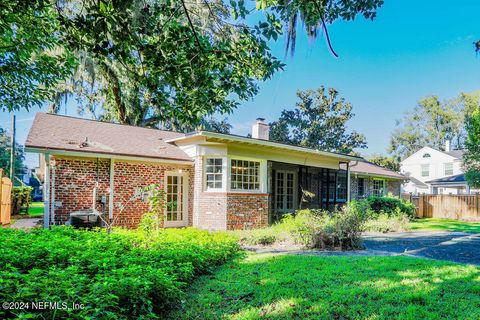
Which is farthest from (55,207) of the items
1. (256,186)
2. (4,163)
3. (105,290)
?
(4,163)

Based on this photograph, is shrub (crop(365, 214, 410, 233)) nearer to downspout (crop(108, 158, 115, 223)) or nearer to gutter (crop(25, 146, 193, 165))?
gutter (crop(25, 146, 193, 165))

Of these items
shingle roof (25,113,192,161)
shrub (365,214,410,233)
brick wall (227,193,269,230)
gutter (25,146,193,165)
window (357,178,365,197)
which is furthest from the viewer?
window (357,178,365,197)

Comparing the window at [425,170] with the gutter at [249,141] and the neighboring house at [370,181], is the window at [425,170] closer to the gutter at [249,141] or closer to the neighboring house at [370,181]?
the neighboring house at [370,181]

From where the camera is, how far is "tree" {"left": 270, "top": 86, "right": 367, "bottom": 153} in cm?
2788

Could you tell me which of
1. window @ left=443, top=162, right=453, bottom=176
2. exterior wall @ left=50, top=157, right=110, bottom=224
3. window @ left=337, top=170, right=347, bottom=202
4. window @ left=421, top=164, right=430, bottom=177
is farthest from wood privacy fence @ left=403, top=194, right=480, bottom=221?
exterior wall @ left=50, top=157, right=110, bottom=224

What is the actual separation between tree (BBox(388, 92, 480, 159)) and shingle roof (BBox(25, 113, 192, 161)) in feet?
137

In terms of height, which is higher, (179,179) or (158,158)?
(158,158)

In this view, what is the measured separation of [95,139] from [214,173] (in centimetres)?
459

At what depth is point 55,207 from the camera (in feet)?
31.8

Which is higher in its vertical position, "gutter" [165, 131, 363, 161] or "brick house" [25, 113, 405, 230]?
"gutter" [165, 131, 363, 161]

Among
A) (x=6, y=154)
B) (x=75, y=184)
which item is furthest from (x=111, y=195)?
(x=6, y=154)

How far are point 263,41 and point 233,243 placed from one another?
17.0 feet

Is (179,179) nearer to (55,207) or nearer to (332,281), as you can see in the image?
(55,207)

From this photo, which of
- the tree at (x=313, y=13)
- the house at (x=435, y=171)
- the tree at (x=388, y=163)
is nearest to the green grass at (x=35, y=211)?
the tree at (x=313, y=13)
